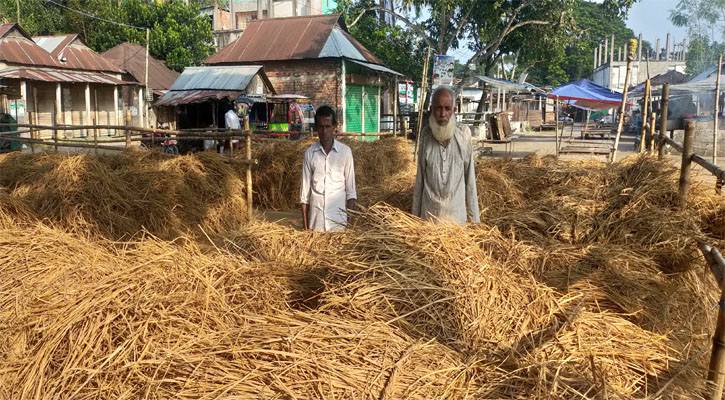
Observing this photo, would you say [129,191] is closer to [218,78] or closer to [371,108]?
[218,78]

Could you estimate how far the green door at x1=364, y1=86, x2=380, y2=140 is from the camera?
68.7 feet

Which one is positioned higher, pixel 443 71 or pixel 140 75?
pixel 140 75

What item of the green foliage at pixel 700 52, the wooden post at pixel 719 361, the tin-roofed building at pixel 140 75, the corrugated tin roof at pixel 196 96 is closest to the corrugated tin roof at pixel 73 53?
the tin-roofed building at pixel 140 75

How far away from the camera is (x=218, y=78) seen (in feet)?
56.1

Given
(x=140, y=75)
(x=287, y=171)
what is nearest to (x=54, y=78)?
(x=140, y=75)

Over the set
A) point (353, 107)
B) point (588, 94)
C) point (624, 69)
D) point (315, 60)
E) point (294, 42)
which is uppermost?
point (624, 69)

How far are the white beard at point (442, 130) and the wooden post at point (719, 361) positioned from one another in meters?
1.58

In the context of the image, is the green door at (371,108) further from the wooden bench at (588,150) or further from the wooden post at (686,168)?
the wooden post at (686,168)

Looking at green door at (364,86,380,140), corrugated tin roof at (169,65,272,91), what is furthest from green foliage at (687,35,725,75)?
corrugated tin roof at (169,65,272,91)

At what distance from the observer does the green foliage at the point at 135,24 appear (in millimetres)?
24469

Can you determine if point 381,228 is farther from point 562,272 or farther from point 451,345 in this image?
point 562,272

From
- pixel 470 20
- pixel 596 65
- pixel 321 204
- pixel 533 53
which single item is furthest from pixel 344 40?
pixel 596 65

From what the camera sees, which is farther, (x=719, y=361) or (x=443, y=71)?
(x=443, y=71)

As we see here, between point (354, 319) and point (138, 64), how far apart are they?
24.4 m
